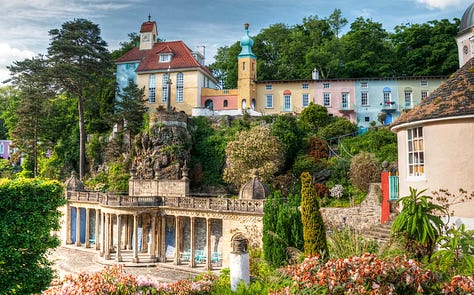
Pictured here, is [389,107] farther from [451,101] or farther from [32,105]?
[32,105]

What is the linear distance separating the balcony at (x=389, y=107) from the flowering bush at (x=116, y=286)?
39.3 metres

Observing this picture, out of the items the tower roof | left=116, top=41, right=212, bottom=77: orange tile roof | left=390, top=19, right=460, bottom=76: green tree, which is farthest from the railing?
left=390, top=19, right=460, bottom=76: green tree

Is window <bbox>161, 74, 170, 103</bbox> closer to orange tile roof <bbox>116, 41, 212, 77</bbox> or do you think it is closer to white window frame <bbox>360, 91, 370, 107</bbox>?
orange tile roof <bbox>116, 41, 212, 77</bbox>

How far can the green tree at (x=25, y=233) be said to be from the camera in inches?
584

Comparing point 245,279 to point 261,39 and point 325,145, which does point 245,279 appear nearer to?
point 325,145

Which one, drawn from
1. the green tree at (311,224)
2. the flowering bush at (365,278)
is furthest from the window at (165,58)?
the flowering bush at (365,278)

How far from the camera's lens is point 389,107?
44.2m

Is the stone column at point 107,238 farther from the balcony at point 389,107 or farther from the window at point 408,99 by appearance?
the window at point 408,99

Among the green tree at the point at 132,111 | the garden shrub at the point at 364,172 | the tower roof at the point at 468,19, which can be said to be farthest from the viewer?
the green tree at the point at 132,111

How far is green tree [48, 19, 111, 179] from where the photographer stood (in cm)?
4038

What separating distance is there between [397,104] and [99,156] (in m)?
32.0

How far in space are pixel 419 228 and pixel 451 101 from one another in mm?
4553

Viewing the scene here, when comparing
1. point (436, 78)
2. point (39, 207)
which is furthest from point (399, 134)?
point (436, 78)

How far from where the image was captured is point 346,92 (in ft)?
149
